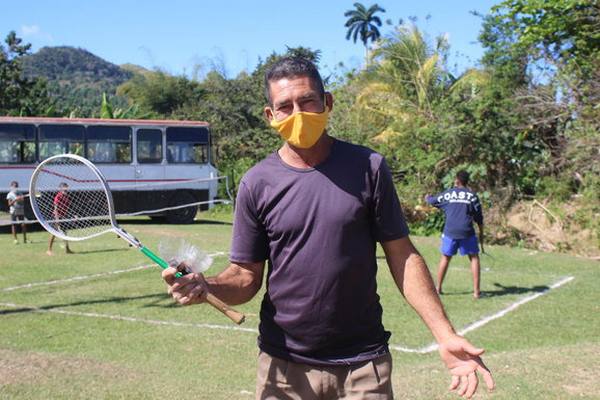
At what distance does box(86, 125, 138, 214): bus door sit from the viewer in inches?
909

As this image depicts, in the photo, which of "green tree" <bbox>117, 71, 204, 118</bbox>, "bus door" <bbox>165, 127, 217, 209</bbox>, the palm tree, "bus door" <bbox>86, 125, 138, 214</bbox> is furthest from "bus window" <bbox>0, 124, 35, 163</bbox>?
the palm tree

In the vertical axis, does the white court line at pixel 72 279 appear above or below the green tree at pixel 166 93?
below

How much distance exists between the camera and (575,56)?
1961 cm

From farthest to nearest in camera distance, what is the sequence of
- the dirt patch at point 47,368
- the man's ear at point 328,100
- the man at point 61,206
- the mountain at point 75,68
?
the mountain at point 75,68 → the dirt patch at point 47,368 → the man at point 61,206 → the man's ear at point 328,100

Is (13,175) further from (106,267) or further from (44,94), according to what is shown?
(44,94)

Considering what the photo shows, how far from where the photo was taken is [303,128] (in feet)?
9.41

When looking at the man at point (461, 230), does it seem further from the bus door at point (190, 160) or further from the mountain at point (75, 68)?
the mountain at point (75, 68)

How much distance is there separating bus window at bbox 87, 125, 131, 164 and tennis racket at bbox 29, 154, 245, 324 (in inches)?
409

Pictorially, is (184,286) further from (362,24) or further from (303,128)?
(362,24)

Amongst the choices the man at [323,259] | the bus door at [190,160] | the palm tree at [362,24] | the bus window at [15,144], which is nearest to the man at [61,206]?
the man at [323,259]

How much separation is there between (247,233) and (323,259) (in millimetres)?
396

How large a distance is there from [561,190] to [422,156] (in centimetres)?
394

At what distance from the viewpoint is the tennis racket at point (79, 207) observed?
337 centimetres

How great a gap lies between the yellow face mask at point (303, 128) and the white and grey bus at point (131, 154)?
18.7m
